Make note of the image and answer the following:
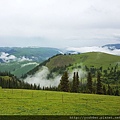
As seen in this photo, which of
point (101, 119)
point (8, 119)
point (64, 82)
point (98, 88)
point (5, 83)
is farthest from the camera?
point (5, 83)

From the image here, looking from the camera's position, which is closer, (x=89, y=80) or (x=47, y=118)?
(x=47, y=118)

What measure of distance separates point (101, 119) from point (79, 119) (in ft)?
11.4

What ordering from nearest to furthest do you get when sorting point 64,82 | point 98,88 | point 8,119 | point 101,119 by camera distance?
point 8,119 < point 101,119 < point 64,82 < point 98,88

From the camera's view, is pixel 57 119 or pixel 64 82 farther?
pixel 64 82

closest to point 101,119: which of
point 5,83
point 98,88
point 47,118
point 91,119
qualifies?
point 91,119

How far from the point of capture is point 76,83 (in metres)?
121

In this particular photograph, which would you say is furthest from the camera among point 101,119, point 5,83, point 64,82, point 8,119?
point 5,83

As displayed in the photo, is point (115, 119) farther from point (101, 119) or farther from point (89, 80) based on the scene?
point (89, 80)

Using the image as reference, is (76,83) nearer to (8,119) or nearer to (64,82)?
(64,82)

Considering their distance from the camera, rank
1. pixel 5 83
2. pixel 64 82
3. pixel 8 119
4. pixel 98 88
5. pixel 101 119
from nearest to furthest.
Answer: pixel 8 119 < pixel 101 119 < pixel 64 82 < pixel 98 88 < pixel 5 83

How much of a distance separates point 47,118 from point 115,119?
9690 mm

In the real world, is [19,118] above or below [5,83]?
above

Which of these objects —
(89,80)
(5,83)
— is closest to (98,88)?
(89,80)

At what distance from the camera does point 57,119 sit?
87.0ft
